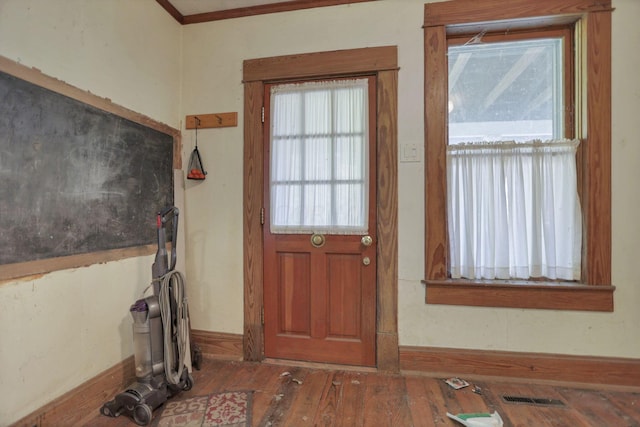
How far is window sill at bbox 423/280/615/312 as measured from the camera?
6.21ft

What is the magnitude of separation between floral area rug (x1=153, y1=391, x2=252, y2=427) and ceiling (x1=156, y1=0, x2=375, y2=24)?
105 inches

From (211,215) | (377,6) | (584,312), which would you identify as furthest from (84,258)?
(584,312)

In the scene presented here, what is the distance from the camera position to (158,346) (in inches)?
66.8

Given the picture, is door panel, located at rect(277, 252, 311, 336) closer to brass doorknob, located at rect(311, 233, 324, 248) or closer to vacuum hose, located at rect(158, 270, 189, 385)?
brass doorknob, located at rect(311, 233, 324, 248)

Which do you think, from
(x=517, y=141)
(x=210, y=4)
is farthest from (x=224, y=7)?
(x=517, y=141)

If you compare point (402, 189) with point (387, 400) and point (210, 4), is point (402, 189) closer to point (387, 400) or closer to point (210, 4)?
point (387, 400)

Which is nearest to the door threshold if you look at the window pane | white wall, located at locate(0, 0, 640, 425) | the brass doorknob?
white wall, located at locate(0, 0, 640, 425)

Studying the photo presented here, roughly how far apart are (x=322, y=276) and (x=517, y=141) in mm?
1643

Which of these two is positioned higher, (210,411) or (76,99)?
(76,99)

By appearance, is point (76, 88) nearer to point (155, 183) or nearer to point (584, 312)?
point (155, 183)

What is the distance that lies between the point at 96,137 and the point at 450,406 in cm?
254

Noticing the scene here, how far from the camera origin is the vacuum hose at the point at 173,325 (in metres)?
1.69

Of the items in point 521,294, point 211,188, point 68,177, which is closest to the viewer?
point 68,177

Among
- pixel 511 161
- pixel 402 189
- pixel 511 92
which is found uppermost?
pixel 511 92
